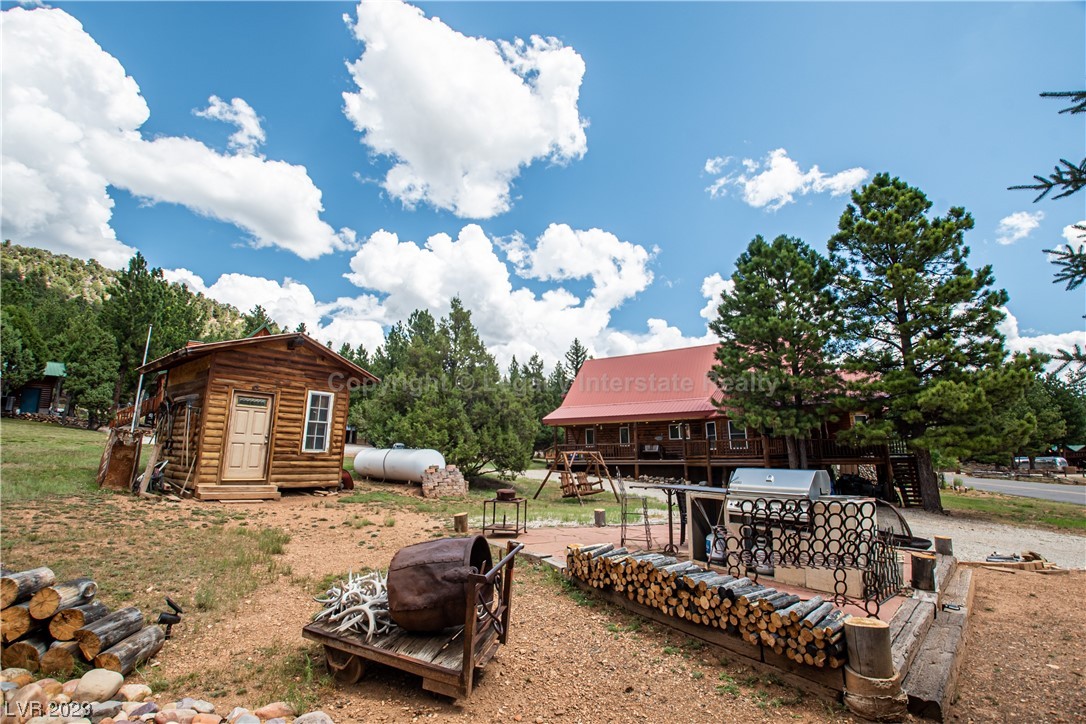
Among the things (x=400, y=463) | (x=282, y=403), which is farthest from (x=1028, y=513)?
(x=282, y=403)

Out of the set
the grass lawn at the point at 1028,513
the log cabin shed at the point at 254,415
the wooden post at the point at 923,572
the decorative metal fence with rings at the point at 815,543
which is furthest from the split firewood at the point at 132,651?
the grass lawn at the point at 1028,513

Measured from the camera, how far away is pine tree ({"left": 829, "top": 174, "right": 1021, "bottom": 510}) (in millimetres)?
14875

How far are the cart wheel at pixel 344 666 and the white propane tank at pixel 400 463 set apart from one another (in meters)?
11.7

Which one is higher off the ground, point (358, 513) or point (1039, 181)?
point (1039, 181)

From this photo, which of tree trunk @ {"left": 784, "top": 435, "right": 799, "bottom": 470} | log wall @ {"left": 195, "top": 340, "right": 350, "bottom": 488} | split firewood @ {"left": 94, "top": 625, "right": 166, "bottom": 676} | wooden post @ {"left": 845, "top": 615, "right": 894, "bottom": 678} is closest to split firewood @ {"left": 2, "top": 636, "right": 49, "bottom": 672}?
split firewood @ {"left": 94, "top": 625, "right": 166, "bottom": 676}

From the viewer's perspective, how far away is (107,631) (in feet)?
12.4

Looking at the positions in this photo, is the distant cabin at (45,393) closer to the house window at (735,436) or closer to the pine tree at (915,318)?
the house window at (735,436)

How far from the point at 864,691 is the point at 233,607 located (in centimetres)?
585

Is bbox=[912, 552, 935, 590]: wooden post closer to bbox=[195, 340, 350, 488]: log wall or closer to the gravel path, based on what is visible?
the gravel path

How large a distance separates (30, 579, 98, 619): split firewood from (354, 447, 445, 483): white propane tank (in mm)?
11515

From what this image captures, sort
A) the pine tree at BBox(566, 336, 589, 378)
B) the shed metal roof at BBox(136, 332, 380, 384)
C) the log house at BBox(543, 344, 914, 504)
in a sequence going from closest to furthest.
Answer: the shed metal roof at BBox(136, 332, 380, 384), the log house at BBox(543, 344, 914, 504), the pine tree at BBox(566, 336, 589, 378)

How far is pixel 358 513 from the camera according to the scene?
11.0m

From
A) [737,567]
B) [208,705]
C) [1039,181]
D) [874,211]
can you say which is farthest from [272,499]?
[874,211]

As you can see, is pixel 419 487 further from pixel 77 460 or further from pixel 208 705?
pixel 208 705
